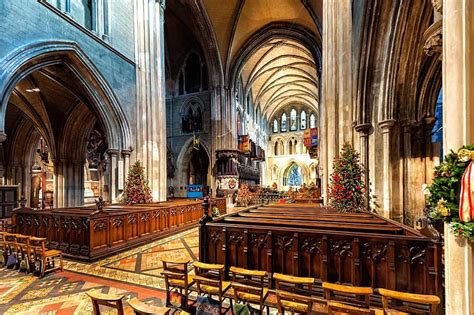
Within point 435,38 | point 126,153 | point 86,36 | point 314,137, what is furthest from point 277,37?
point 435,38

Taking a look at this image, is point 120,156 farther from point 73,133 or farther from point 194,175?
point 194,175

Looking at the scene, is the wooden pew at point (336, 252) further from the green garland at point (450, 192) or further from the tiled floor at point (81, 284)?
the tiled floor at point (81, 284)

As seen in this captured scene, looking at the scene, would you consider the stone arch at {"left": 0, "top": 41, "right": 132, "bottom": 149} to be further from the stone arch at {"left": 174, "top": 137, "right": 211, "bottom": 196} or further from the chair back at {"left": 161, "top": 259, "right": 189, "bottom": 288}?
the stone arch at {"left": 174, "top": 137, "right": 211, "bottom": 196}

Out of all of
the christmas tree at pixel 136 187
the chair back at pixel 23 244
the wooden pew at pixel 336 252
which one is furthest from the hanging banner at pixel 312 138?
the chair back at pixel 23 244

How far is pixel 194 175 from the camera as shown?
23156mm

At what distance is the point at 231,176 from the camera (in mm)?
18469

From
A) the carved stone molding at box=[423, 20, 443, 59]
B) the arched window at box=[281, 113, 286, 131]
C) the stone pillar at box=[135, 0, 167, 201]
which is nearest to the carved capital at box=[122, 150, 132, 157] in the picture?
the stone pillar at box=[135, 0, 167, 201]

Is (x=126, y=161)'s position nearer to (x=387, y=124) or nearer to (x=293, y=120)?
(x=387, y=124)

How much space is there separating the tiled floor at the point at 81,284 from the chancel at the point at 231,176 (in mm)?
43

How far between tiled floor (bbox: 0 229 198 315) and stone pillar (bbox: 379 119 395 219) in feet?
16.2

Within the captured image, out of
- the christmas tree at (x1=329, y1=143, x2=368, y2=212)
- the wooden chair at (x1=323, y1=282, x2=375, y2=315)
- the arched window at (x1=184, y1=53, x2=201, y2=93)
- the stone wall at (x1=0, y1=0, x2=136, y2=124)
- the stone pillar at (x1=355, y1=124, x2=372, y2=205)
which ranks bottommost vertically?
the wooden chair at (x1=323, y1=282, x2=375, y2=315)

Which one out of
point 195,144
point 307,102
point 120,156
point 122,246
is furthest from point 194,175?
point 307,102

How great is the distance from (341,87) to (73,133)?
14.7 meters

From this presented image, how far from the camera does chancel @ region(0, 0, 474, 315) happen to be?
2318 millimetres
